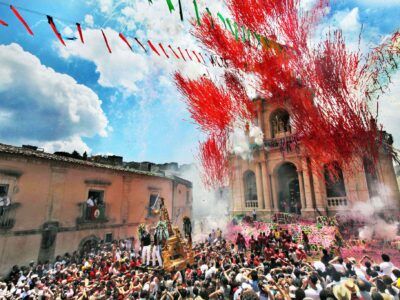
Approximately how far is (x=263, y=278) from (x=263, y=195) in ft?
55.4

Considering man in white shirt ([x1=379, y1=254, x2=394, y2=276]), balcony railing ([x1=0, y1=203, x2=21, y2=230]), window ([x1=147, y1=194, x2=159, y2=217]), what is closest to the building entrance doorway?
window ([x1=147, y1=194, x2=159, y2=217])

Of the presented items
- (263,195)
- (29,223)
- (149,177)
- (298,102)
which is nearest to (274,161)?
(263,195)

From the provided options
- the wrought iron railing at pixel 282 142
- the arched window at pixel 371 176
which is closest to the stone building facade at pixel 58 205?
the wrought iron railing at pixel 282 142

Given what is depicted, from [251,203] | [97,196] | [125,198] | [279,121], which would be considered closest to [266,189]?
[251,203]

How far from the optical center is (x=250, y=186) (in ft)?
84.2

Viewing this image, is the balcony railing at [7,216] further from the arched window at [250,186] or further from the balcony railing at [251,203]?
the arched window at [250,186]

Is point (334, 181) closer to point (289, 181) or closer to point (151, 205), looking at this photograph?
point (289, 181)

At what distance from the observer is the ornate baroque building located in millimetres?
18781

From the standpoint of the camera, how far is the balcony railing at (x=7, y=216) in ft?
44.5

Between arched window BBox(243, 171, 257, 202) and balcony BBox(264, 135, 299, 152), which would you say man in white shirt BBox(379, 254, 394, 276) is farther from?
arched window BBox(243, 171, 257, 202)

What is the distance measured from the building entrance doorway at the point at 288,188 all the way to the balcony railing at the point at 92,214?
17.3 meters

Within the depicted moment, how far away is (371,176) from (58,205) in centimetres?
2591

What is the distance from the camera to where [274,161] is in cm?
2314

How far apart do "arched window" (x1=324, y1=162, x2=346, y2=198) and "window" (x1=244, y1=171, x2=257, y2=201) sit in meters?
7.32
